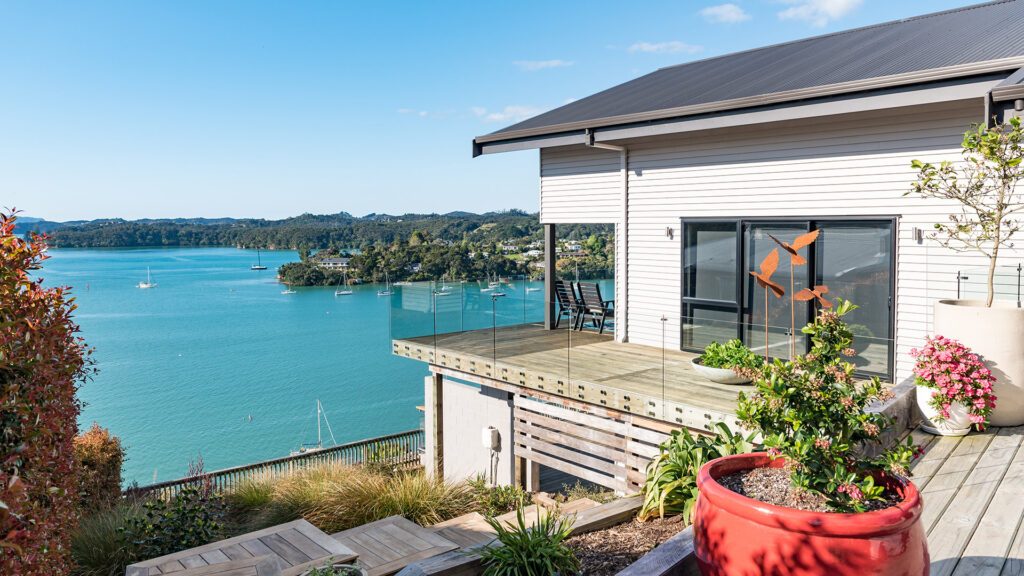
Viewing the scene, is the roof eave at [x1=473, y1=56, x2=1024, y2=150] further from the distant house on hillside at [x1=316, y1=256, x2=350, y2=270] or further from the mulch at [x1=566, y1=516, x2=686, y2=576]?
the distant house on hillside at [x1=316, y1=256, x2=350, y2=270]

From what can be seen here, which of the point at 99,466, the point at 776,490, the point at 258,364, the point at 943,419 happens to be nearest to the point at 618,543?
the point at 776,490

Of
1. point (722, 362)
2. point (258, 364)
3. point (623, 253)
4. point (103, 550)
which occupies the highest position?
point (623, 253)

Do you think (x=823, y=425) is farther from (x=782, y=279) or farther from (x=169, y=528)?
(x=782, y=279)

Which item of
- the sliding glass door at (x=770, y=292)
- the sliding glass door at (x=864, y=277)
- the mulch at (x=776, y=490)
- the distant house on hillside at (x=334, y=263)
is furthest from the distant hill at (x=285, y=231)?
the mulch at (x=776, y=490)

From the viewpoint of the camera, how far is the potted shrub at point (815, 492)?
7.20ft

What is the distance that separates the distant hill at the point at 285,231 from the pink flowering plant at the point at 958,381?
34.1 metres

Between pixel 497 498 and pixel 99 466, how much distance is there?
5996 millimetres

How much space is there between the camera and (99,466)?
967 centimetres

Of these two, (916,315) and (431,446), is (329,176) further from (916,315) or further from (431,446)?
(916,315)

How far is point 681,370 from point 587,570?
14.7ft

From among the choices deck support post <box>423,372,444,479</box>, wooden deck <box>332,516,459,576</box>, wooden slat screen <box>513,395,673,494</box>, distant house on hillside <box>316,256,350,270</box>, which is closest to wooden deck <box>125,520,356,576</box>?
wooden deck <box>332,516,459,576</box>

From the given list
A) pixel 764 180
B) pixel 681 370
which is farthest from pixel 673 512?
pixel 764 180

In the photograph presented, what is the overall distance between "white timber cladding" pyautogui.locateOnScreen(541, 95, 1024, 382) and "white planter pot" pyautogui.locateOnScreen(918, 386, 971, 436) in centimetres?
217

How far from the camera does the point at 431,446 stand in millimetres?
10273
